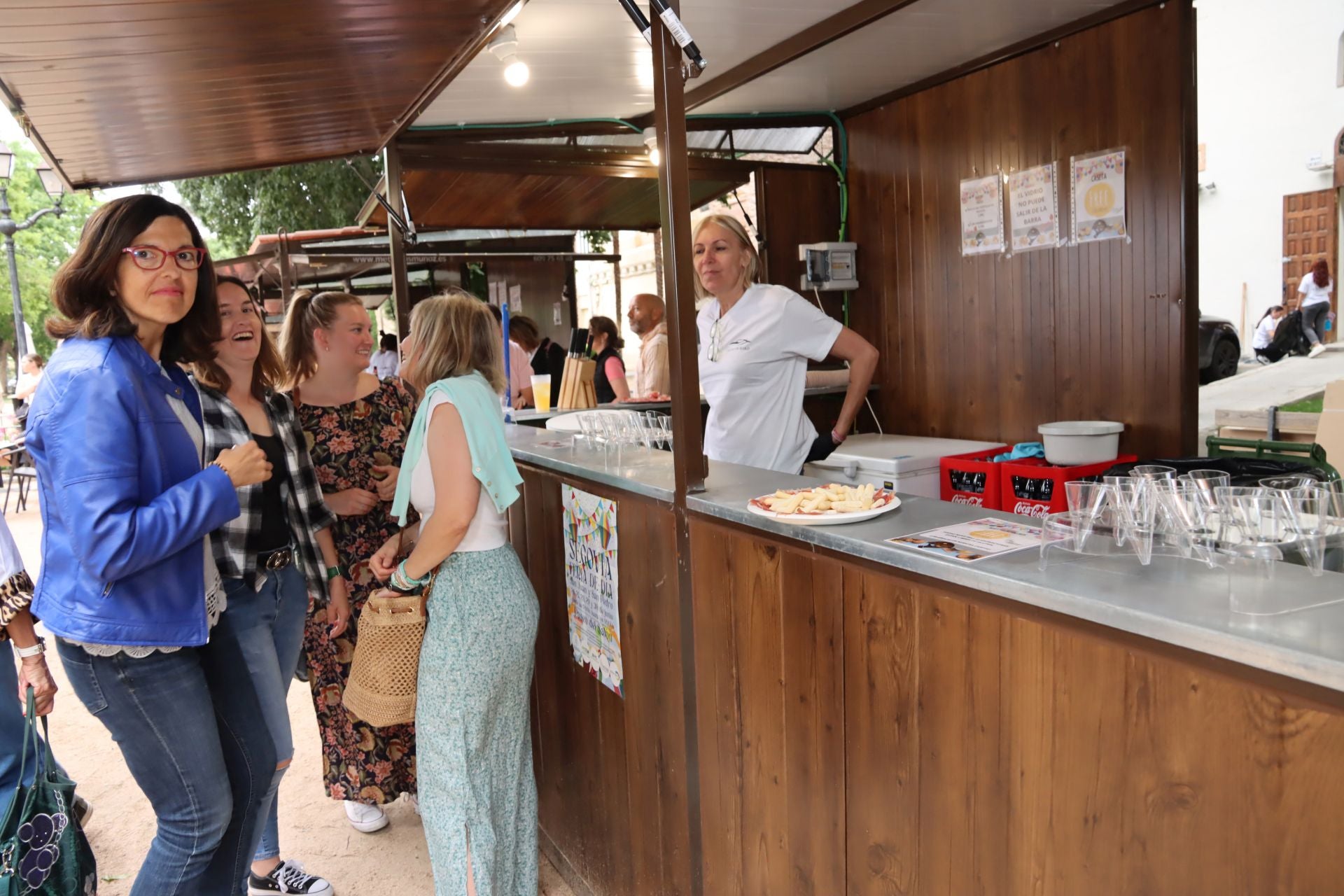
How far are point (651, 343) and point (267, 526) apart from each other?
3619mm

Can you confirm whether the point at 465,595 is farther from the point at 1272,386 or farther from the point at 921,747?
the point at 1272,386

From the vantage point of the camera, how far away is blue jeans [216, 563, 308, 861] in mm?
2275

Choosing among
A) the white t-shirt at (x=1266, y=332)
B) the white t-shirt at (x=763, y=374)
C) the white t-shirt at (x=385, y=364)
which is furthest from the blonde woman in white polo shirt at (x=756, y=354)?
the white t-shirt at (x=1266, y=332)

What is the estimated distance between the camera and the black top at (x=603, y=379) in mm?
6820

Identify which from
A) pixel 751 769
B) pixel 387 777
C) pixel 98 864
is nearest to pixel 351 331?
pixel 387 777

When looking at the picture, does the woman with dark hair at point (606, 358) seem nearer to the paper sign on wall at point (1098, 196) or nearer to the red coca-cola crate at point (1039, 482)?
the red coca-cola crate at point (1039, 482)

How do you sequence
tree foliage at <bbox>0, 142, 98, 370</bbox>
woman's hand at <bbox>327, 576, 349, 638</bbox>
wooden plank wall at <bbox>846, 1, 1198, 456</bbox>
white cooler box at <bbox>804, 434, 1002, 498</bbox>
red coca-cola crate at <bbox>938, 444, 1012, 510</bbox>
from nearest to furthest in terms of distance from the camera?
woman's hand at <bbox>327, 576, 349, 638</bbox>
wooden plank wall at <bbox>846, 1, 1198, 456</bbox>
red coca-cola crate at <bbox>938, 444, 1012, 510</bbox>
white cooler box at <bbox>804, 434, 1002, 498</bbox>
tree foliage at <bbox>0, 142, 98, 370</bbox>

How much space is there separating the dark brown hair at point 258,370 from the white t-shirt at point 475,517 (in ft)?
1.87

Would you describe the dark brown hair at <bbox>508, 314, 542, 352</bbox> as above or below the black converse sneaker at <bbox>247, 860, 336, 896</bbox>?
above

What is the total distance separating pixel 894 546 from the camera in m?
1.50

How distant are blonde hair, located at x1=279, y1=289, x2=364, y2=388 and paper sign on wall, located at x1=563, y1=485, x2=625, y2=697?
0.94m

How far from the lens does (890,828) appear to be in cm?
155

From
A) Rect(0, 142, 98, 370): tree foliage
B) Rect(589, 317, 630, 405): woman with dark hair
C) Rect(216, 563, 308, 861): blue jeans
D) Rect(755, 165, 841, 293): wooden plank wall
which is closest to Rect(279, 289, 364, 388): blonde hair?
Rect(216, 563, 308, 861): blue jeans

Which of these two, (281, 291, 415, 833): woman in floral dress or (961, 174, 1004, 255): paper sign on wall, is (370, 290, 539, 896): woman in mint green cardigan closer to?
(281, 291, 415, 833): woman in floral dress
